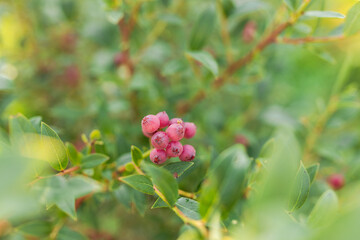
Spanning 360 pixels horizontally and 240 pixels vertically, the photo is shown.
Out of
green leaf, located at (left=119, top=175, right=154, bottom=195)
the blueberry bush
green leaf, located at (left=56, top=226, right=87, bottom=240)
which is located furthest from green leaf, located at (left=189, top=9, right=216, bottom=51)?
green leaf, located at (left=56, top=226, right=87, bottom=240)

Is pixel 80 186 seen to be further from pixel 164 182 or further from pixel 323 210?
pixel 323 210

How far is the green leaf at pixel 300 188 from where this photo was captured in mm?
564

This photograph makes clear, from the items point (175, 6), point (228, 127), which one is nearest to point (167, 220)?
point (228, 127)

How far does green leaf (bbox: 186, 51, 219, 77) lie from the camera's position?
79cm

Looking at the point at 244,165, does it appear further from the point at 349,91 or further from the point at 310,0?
the point at 349,91

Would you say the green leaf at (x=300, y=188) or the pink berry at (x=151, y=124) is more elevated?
the pink berry at (x=151, y=124)

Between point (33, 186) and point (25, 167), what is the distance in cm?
24

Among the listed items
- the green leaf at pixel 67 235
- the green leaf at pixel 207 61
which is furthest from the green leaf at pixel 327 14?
the green leaf at pixel 67 235

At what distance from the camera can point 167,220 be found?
1257 mm

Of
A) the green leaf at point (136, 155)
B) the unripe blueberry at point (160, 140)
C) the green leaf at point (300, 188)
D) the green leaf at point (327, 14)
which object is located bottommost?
the green leaf at point (300, 188)

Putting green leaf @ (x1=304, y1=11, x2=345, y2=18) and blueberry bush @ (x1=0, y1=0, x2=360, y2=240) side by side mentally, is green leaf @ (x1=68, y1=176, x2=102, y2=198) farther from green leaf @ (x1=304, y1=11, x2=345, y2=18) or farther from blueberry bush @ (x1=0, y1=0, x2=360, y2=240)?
green leaf @ (x1=304, y1=11, x2=345, y2=18)

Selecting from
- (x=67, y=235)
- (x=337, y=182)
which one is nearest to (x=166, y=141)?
(x=67, y=235)

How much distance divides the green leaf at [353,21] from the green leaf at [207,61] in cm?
34

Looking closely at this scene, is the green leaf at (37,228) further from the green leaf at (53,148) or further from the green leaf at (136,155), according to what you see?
the green leaf at (136,155)
